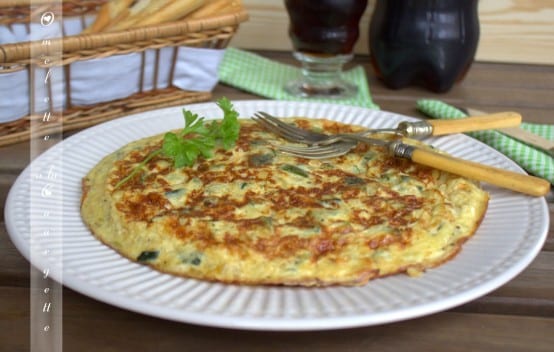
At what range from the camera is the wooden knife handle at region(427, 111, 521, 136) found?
1.83 meters

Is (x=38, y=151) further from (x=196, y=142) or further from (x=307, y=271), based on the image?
(x=307, y=271)

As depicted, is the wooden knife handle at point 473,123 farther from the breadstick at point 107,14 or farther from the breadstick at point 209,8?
the breadstick at point 107,14

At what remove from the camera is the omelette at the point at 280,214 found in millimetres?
1247

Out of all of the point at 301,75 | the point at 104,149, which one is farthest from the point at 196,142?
the point at 301,75

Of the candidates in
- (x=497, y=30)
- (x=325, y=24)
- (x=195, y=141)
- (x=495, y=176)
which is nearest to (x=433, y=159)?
(x=495, y=176)

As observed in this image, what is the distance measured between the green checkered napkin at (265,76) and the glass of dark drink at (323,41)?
51 millimetres

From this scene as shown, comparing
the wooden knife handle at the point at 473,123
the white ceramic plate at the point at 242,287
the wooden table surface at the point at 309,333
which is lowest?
the wooden table surface at the point at 309,333

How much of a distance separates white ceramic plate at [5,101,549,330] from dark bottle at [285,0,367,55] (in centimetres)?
105

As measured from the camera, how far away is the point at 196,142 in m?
1.59

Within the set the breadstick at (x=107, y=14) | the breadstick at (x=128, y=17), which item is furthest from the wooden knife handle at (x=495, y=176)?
the breadstick at (x=107, y=14)

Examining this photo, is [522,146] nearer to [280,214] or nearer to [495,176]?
[495,176]

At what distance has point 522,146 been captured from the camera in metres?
1.95

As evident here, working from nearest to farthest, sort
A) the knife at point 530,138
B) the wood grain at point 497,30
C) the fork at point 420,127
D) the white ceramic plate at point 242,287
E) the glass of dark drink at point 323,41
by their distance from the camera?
the white ceramic plate at point 242,287 → the fork at point 420,127 → the knife at point 530,138 → the glass of dark drink at point 323,41 → the wood grain at point 497,30

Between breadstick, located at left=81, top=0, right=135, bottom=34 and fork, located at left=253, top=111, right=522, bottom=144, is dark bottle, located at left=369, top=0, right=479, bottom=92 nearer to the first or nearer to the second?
fork, located at left=253, top=111, right=522, bottom=144
